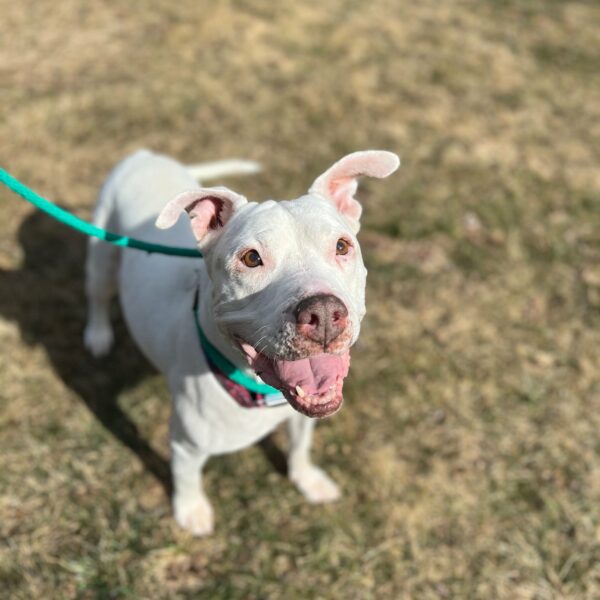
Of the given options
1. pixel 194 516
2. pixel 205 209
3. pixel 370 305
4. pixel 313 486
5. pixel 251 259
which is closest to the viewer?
pixel 251 259

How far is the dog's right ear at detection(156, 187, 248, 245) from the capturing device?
2.43 meters

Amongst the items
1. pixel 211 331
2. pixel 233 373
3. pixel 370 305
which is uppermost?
pixel 211 331

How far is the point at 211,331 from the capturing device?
2.65 meters

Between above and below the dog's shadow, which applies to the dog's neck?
above

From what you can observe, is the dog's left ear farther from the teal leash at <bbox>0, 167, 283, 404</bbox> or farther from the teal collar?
the teal collar

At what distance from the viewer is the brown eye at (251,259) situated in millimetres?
2299

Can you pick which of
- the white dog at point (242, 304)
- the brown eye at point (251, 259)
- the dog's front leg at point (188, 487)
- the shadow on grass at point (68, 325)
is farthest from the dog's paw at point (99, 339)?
the brown eye at point (251, 259)

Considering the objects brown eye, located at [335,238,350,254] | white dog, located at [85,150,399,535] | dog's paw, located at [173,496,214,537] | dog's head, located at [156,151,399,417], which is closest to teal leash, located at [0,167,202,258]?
white dog, located at [85,150,399,535]

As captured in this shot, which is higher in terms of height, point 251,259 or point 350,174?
point 350,174

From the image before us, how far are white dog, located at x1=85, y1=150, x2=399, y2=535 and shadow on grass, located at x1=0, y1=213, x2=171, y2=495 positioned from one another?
88 cm

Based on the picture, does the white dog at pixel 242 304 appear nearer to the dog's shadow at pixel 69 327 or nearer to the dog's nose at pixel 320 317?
the dog's nose at pixel 320 317

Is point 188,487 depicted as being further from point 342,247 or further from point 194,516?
point 342,247

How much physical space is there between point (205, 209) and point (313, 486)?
6.30 ft

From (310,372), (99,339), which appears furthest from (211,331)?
(99,339)
